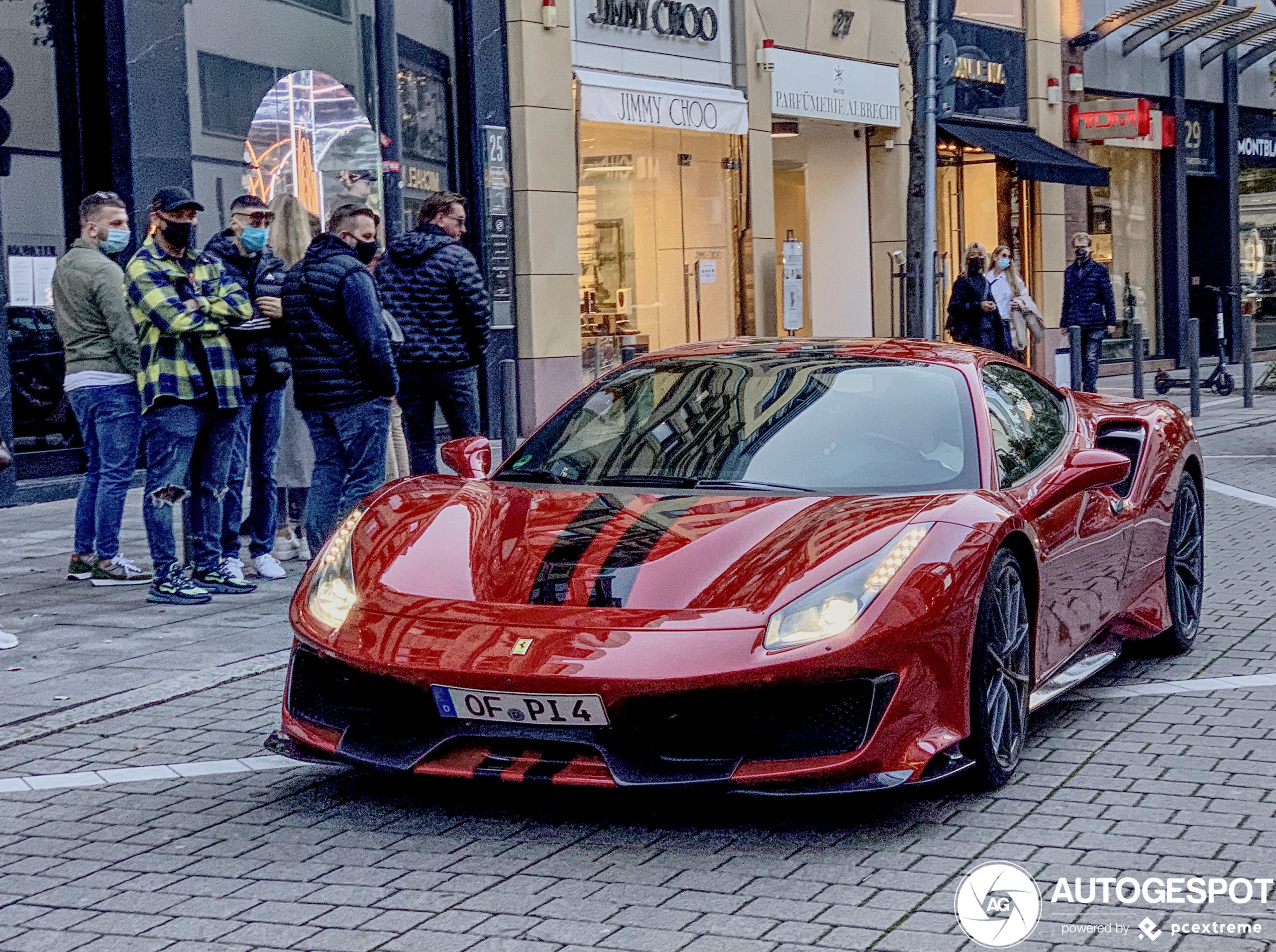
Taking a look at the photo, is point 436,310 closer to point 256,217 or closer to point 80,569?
point 256,217

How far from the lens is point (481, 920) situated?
384 centimetres

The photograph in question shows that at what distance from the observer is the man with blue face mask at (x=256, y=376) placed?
8.42 metres

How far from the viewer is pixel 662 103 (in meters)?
18.6

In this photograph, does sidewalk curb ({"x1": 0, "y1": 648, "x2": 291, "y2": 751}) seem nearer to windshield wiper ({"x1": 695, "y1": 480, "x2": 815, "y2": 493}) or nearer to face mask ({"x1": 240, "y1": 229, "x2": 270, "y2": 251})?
windshield wiper ({"x1": 695, "y1": 480, "x2": 815, "y2": 493})

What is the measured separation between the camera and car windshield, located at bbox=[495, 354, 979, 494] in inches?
204

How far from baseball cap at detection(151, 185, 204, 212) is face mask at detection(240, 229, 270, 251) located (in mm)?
536

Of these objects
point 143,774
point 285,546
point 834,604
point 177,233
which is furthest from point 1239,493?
point 143,774

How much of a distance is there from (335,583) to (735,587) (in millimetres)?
1175

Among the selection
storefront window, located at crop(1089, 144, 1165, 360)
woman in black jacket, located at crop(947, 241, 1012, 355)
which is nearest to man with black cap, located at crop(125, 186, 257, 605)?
woman in black jacket, located at crop(947, 241, 1012, 355)

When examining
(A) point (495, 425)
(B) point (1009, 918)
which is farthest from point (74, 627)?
(A) point (495, 425)

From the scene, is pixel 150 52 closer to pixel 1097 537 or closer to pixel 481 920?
pixel 1097 537

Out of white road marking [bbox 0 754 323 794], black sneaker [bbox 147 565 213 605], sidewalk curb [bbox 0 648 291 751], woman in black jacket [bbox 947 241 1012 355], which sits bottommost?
white road marking [bbox 0 754 323 794]

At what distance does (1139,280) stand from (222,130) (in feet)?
61.3

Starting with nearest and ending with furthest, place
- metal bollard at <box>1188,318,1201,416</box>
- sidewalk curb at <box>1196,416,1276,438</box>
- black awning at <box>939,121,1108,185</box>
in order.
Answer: sidewalk curb at <box>1196,416,1276,438</box>, metal bollard at <box>1188,318,1201,416</box>, black awning at <box>939,121,1108,185</box>
